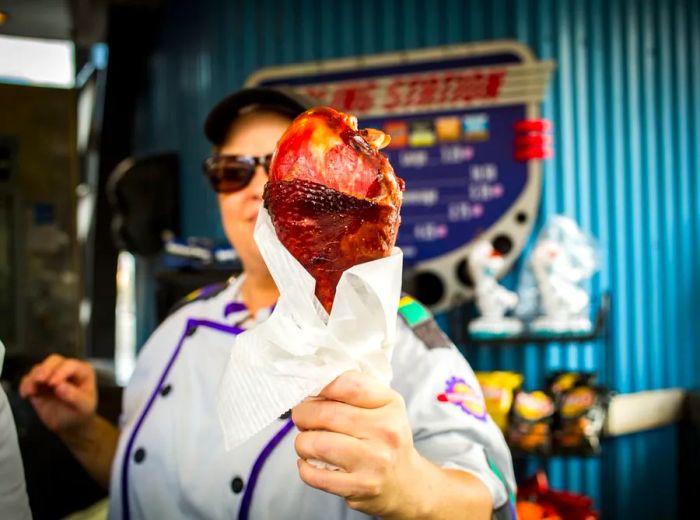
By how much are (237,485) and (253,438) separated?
0.07 metres

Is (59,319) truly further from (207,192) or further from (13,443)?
(207,192)

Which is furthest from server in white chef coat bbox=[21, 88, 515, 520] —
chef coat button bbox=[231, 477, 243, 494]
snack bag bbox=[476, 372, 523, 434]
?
snack bag bbox=[476, 372, 523, 434]

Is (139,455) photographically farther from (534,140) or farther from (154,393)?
(534,140)

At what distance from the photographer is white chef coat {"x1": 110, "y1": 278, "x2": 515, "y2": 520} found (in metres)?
0.94

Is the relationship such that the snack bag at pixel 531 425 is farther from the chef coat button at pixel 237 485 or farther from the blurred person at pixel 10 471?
the blurred person at pixel 10 471

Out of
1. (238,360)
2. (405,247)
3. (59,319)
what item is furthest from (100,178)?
(238,360)

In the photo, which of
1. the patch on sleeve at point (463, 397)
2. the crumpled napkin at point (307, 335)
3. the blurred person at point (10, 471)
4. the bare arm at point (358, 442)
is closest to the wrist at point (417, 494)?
the bare arm at point (358, 442)

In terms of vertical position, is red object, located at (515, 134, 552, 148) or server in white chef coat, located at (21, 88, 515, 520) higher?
red object, located at (515, 134, 552, 148)

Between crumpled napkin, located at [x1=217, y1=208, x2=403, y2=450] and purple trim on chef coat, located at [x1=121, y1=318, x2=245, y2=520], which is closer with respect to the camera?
crumpled napkin, located at [x1=217, y1=208, x2=403, y2=450]

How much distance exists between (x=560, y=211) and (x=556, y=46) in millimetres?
771

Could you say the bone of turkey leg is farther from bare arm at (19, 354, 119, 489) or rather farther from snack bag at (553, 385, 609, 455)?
snack bag at (553, 385, 609, 455)

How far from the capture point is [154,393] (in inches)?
45.2

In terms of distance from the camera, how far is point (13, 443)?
704 millimetres

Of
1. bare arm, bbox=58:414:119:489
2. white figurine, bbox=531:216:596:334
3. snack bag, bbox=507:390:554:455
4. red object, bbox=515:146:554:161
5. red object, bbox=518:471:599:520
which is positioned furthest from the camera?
red object, bbox=515:146:554:161
